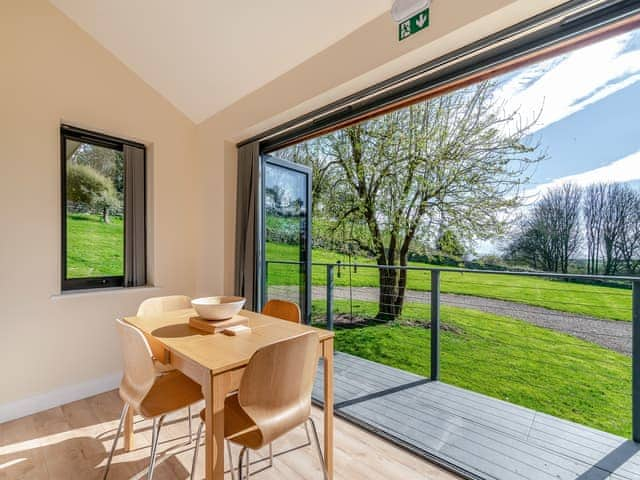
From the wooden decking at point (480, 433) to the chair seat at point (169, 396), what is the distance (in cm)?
111

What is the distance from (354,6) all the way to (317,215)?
3157 millimetres

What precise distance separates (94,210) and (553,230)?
418cm

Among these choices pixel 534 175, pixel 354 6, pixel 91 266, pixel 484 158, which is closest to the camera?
pixel 354 6

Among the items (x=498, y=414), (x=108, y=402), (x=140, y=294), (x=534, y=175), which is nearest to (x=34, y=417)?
(x=108, y=402)

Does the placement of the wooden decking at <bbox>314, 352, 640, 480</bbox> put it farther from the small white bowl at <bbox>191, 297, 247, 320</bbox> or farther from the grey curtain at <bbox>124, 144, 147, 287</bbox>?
the grey curtain at <bbox>124, 144, 147, 287</bbox>

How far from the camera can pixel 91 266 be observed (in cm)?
273

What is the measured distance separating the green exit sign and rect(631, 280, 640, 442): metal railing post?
76.6 inches

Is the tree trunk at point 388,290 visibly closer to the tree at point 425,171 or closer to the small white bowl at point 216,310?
the tree at point 425,171

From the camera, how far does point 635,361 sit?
6.04 ft

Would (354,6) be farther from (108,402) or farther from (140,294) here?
(108,402)

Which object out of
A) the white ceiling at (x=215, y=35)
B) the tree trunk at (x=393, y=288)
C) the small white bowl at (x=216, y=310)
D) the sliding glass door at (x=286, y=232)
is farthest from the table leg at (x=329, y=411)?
the tree trunk at (x=393, y=288)

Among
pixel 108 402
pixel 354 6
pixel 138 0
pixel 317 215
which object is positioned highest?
pixel 138 0

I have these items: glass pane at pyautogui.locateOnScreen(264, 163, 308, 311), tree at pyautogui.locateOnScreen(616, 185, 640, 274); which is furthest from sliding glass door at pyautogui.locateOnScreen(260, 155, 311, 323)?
tree at pyautogui.locateOnScreen(616, 185, 640, 274)

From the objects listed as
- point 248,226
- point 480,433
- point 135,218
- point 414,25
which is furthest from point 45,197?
point 480,433
